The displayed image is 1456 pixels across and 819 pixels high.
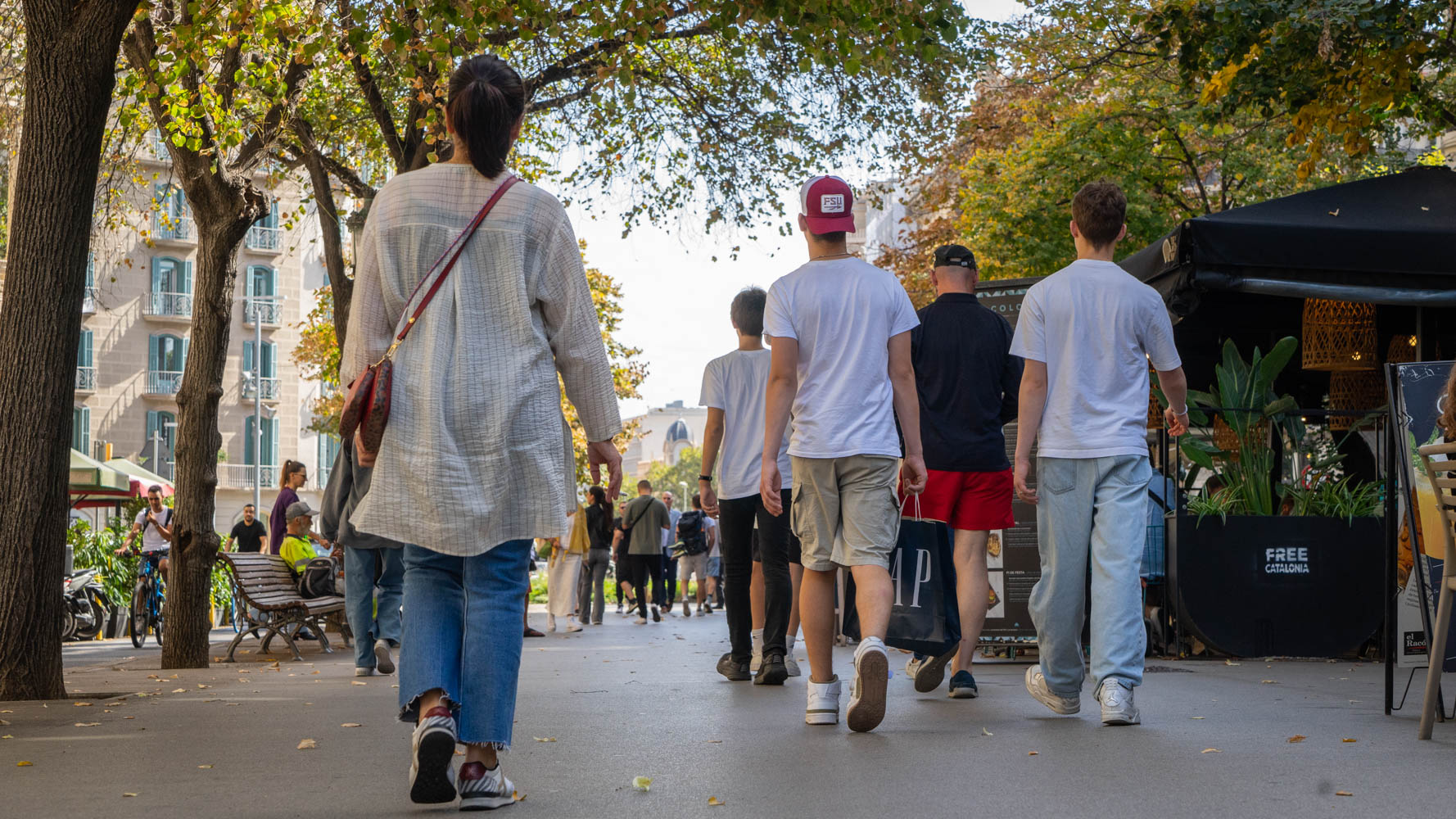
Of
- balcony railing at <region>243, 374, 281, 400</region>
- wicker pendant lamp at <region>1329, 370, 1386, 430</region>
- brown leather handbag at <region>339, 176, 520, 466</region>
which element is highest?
balcony railing at <region>243, 374, 281, 400</region>

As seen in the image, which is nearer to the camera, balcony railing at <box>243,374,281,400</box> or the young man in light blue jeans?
the young man in light blue jeans

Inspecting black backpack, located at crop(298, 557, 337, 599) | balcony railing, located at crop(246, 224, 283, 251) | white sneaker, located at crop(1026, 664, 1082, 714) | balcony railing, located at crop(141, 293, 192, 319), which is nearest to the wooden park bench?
black backpack, located at crop(298, 557, 337, 599)

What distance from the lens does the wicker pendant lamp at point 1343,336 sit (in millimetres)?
11547

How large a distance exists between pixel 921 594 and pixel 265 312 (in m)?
58.4

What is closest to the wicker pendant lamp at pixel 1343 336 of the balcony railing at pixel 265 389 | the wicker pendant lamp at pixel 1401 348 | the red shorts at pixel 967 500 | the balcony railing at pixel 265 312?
the wicker pendant lamp at pixel 1401 348

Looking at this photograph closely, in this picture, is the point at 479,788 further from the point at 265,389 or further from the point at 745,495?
the point at 265,389

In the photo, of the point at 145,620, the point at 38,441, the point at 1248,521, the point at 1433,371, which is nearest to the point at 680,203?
the point at 145,620

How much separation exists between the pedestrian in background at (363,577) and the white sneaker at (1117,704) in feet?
15.1

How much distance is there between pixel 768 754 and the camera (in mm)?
5324

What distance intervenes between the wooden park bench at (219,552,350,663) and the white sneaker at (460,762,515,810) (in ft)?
29.6

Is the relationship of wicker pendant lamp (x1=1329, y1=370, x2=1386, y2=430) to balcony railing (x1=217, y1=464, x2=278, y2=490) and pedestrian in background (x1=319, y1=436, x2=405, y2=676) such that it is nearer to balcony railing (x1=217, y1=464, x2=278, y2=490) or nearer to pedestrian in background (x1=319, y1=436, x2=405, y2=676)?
pedestrian in background (x1=319, y1=436, x2=405, y2=676)

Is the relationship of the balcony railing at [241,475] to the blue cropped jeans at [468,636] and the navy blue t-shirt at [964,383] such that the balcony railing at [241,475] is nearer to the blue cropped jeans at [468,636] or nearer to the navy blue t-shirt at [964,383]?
the navy blue t-shirt at [964,383]

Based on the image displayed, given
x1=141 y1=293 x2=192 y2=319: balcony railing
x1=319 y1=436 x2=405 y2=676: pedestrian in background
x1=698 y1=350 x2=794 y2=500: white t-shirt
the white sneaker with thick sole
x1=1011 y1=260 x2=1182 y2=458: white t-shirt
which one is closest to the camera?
x1=1011 y1=260 x2=1182 y2=458: white t-shirt

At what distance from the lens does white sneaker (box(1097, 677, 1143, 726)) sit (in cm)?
601
